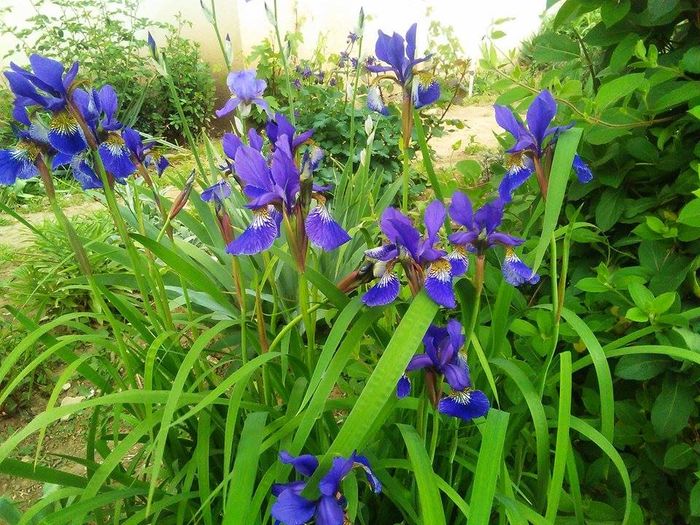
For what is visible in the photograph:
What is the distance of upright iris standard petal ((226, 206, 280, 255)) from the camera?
0.87 metres

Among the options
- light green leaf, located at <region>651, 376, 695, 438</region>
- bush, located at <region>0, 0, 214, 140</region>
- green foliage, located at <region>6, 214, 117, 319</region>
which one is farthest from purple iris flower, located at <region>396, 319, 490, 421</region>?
bush, located at <region>0, 0, 214, 140</region>

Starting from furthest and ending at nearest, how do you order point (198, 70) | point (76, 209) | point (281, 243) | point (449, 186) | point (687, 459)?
point (198, 70) < point (76, 209) < point (281, 243) < point (449, 186) < point (687, 459)

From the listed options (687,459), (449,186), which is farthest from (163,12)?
(687,459)

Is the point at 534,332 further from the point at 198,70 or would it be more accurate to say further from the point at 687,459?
the point at 198,70

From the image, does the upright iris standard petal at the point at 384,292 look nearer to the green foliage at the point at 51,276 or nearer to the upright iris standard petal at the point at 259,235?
the upright iris standard petal at the point at 259,235

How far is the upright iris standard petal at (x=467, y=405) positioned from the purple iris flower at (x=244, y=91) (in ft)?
2.69

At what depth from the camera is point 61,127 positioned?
1.01 meters

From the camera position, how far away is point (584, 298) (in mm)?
1457

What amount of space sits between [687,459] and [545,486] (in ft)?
1.35

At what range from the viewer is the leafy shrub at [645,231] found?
122 centimetres

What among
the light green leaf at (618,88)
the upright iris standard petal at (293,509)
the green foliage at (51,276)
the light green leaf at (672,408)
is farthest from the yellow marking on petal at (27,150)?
the green foliage at (51,276)

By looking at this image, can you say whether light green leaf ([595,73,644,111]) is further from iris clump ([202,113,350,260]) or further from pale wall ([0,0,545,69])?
pale wall ([0,0,545,69])

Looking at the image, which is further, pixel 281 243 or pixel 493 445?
pixel 281 243

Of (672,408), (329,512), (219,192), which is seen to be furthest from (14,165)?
(672,408)
